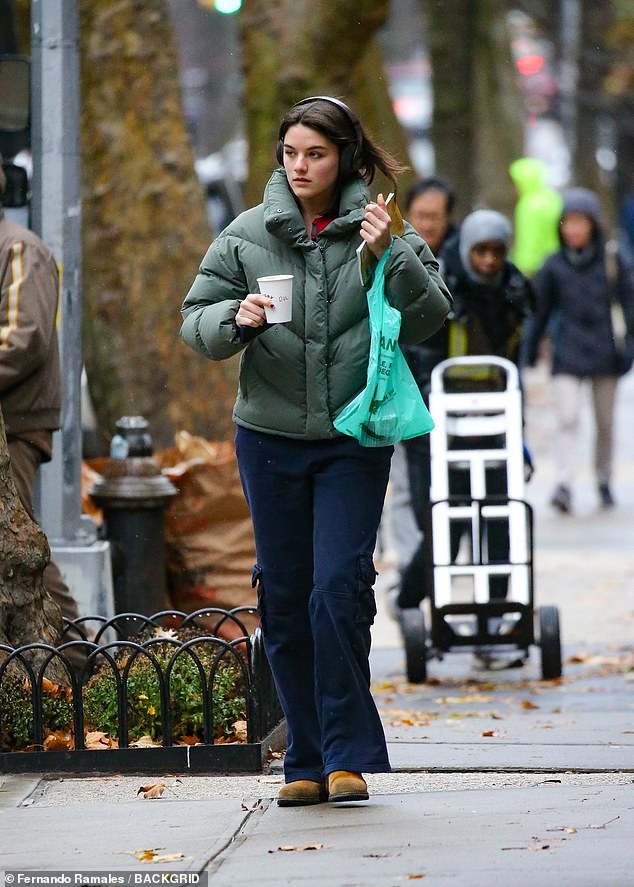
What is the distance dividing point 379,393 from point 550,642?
9.99ft

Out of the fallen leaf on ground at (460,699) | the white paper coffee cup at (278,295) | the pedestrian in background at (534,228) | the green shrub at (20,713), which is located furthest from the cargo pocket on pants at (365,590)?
the pedestrian in background at (534,228)

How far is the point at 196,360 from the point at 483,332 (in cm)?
260

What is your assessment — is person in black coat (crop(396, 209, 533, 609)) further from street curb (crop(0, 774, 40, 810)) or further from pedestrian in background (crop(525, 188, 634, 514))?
pedestrian in background (crop(525, 188, 634, 514))

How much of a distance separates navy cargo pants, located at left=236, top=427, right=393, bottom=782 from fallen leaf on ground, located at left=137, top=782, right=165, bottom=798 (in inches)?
17.2

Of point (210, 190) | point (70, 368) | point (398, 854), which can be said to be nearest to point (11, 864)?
point (398, 854)

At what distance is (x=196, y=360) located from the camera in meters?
10.7

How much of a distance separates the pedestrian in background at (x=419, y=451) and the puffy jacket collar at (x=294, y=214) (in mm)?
3169

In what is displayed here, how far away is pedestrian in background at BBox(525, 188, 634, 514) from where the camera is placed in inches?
528

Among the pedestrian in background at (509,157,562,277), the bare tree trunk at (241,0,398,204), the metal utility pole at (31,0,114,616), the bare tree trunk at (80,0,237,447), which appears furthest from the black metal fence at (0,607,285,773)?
the pedestrian in background at (509,157,562,277)

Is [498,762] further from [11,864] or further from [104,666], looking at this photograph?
[11,864]

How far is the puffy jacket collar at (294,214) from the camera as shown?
5105 millimetres

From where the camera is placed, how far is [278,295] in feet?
16.0

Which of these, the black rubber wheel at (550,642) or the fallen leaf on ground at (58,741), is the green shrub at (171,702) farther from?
the black rubber wheel at (550,642)

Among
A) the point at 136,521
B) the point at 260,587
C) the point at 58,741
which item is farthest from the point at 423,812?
the point at 136,521
